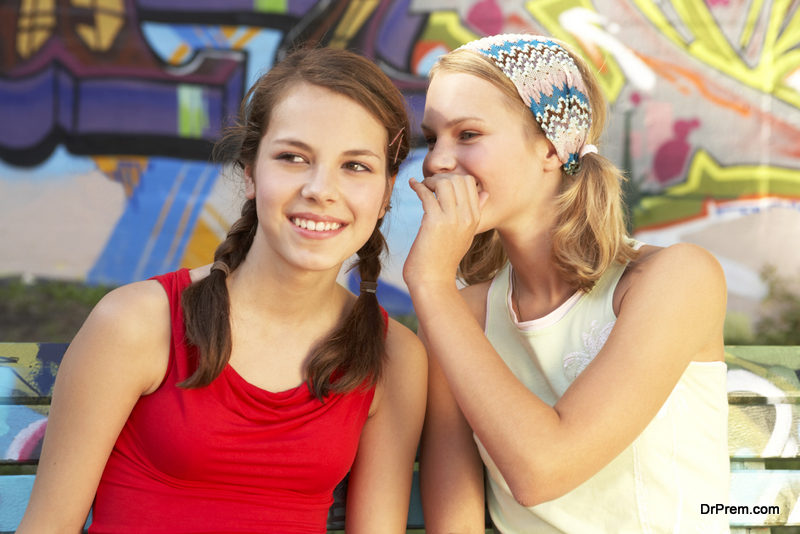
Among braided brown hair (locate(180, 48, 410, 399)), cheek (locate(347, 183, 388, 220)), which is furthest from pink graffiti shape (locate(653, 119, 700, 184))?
cheek (locate(347, 183, 388, 220))

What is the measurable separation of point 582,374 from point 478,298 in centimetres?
64

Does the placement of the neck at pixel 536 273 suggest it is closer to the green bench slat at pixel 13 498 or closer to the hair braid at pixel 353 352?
the hair braid at pixel 353 352

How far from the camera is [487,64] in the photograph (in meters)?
2.33

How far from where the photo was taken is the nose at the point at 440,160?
2.29m

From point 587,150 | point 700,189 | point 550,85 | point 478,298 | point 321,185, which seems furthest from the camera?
point 700,189

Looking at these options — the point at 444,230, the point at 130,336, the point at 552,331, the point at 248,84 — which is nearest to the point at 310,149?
the point at 444,230

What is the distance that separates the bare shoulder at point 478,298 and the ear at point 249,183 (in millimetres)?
787

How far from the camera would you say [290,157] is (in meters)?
2.12

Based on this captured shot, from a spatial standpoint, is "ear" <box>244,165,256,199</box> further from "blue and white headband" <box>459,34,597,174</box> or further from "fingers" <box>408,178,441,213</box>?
"blue and white headband" <box>459,34,597,174</box>

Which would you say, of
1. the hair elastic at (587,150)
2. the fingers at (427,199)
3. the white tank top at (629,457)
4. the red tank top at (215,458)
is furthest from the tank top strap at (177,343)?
the hair elastic at (587,150)

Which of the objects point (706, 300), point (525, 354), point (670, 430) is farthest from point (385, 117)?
point (670, 430)

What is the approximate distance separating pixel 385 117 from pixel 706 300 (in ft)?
3.17

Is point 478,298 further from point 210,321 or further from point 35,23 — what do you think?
point 35,23

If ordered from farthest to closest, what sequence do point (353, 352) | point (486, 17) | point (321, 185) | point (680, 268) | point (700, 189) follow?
point (700, 189)
point (486, 17)
point (353, 352)
point (680, 268)
point (321, 185)
